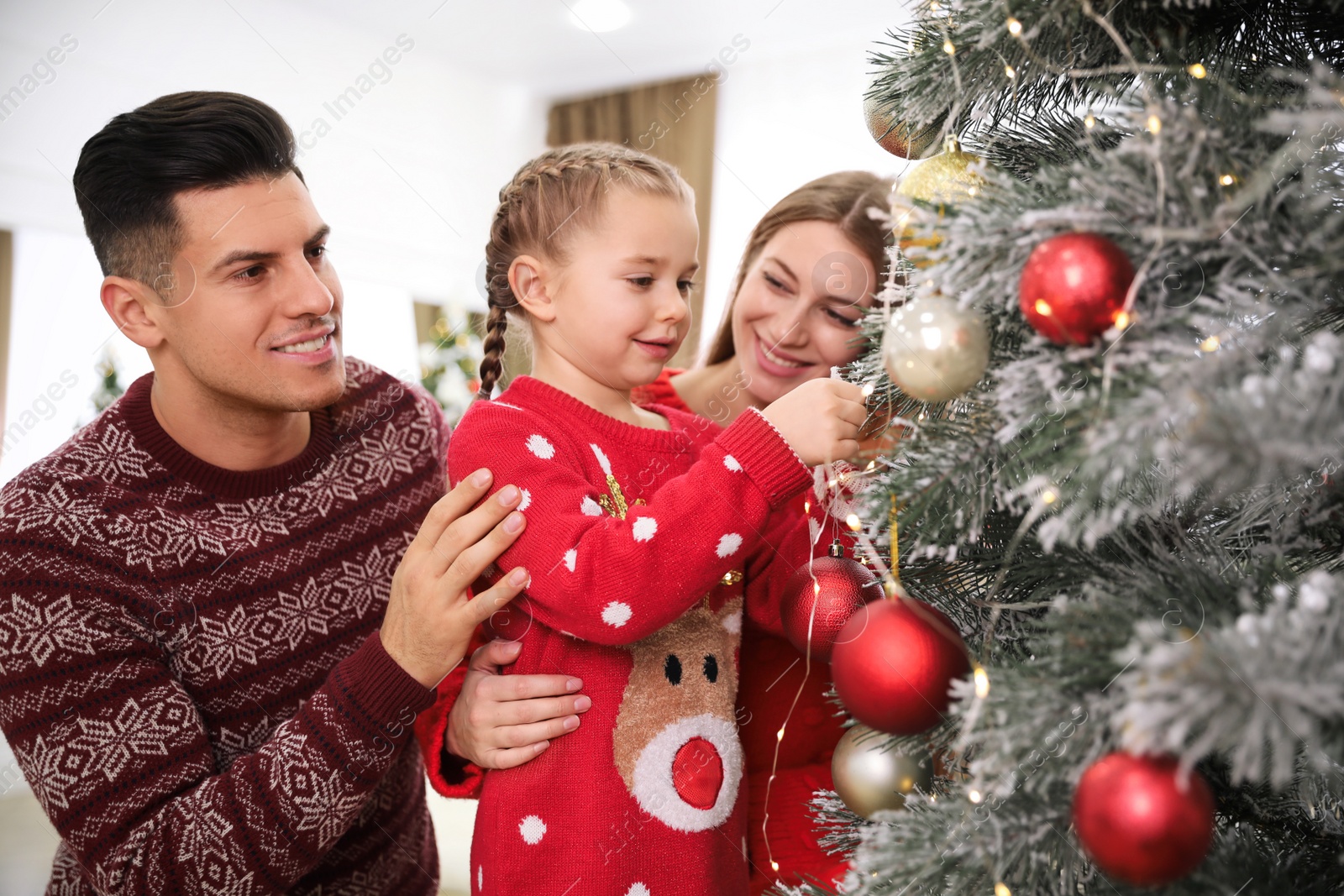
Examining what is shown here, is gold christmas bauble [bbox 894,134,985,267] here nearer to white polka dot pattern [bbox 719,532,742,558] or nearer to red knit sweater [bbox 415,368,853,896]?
white polka dot pattern [bbox 719,532,742,558]

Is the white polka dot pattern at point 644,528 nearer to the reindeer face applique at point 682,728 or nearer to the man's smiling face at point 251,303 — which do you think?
the reindeer face applique at point 682,728

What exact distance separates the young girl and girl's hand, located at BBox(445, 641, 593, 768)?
2 centimetres

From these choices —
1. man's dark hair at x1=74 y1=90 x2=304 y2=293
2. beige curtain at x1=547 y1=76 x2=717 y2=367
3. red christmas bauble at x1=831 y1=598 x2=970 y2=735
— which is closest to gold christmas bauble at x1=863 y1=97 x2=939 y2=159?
red christmas bauble at x1=831 y1=598 x2=970 y2=735

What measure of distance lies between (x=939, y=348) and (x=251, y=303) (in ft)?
3.21

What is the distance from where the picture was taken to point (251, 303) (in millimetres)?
1210

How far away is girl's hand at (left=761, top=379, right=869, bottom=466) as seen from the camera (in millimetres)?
841

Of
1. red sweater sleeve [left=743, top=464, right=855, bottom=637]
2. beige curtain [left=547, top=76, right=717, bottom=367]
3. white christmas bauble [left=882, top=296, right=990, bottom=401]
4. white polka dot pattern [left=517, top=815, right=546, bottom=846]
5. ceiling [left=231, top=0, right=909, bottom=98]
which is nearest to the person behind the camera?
white christmas bauble [left=882, top=296, right=990, bottom=401]

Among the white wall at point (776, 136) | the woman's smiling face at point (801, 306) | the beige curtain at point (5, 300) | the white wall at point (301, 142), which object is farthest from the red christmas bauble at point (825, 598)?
the white wall at point (776, 136)

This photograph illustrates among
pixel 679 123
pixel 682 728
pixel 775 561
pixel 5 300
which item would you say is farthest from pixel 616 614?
pixel 679 123

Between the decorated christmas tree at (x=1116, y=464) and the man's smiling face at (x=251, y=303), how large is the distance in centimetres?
85

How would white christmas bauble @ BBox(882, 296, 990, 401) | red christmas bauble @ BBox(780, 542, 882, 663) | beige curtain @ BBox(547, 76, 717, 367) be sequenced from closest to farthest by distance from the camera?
white christmas bauble @ BBox(882, 296, 990, 401)
red christmas bauble @ BBox(780, 542, 882, 663)
beige curtain @ BBox(547, 76, 717, 367)

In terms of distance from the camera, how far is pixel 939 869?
1.75ft

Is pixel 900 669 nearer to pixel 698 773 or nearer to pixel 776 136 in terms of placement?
pixel 698 773

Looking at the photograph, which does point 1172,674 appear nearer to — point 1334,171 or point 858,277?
point 1334,171
